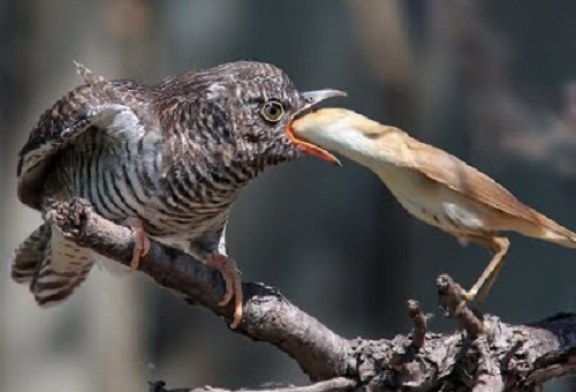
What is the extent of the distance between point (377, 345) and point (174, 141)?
66 centimetres

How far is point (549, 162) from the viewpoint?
11.4 feet

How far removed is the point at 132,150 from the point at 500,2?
39.5 inches

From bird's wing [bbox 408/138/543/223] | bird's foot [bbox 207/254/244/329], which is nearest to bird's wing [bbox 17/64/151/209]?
bird's foot [bbox 207/254/244/329]

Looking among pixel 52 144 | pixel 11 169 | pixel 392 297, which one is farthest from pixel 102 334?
pixel 52 144

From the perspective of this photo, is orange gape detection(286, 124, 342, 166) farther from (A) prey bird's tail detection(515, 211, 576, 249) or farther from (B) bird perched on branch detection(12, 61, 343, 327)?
(A) prey bird's tail detection(515, 211, 576, 249)

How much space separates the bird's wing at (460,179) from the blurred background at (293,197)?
102 cm

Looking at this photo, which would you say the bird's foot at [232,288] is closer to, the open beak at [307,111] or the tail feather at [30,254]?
the open beak at [307,111]

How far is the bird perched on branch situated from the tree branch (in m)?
0.19

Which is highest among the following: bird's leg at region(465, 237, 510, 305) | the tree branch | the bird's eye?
the bird's eye

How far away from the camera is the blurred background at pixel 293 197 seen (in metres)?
3.96

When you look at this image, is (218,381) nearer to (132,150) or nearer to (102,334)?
(102,334)

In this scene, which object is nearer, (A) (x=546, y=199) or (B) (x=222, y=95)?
(B) (x=222, y=95)

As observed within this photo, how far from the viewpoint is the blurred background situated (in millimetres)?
3963

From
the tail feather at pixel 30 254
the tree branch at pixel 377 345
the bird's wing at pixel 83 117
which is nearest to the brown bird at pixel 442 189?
the tree branch at pixel 377 345
